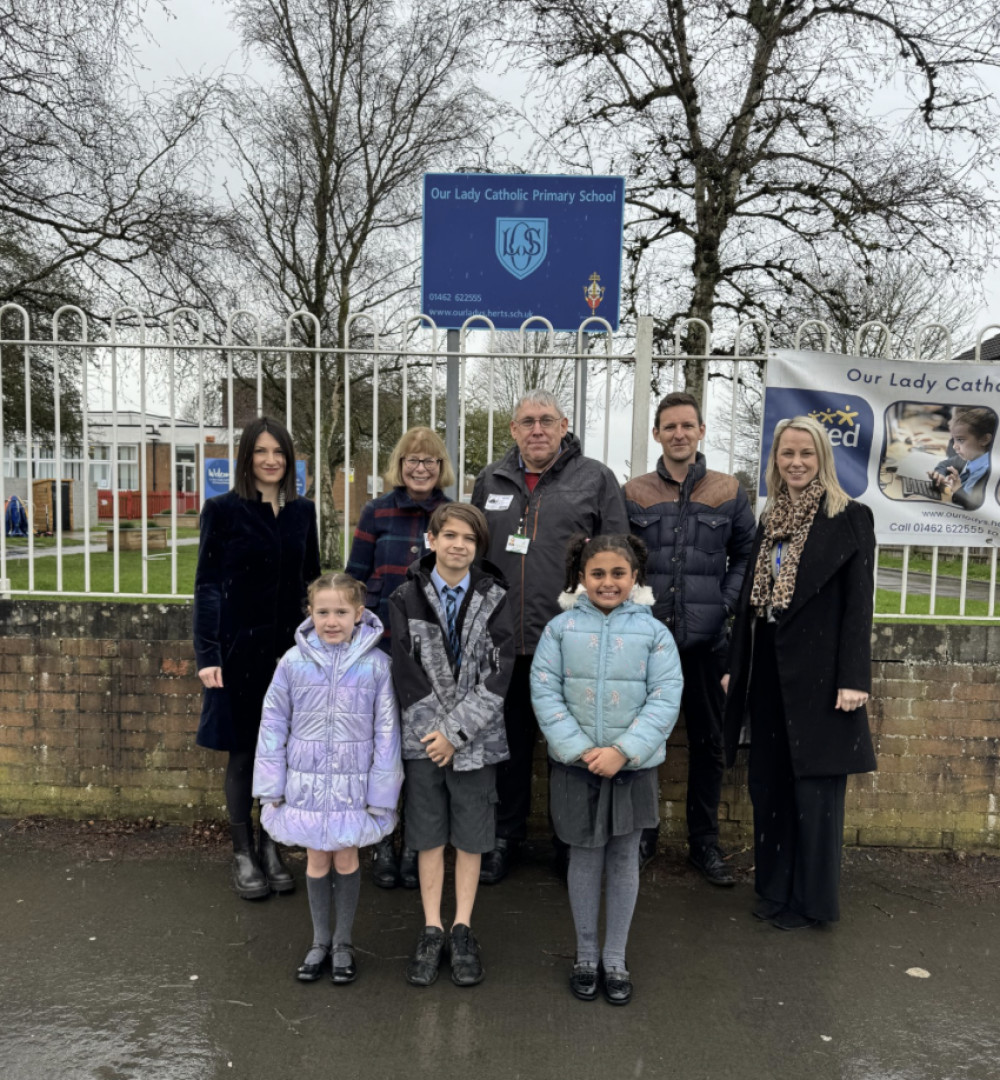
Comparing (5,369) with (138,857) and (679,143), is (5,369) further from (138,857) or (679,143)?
(679,143)

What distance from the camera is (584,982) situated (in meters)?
2.87

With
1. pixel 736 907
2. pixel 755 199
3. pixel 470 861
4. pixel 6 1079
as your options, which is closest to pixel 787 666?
pixel 736 907

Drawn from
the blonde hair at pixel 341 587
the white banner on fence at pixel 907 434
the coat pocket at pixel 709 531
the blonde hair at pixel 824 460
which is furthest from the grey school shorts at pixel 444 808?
the white banner on fence at pixel 907 434

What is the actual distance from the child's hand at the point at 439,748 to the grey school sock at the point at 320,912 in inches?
22.7

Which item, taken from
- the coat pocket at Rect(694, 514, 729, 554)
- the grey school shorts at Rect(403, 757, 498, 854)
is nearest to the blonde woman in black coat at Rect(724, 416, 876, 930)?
the coat pocket at Rect(694, 514, 729, 554)

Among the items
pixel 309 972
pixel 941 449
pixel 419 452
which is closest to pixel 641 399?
pixel 419 452

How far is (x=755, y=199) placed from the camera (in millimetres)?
10953

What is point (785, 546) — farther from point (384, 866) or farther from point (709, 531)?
point (384, 866)

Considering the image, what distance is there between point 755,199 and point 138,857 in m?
10.4

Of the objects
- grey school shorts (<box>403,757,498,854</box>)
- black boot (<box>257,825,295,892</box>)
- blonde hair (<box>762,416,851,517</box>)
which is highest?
blonde hair (<box>762,416,851,517</box>)

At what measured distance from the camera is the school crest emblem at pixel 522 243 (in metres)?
4.46

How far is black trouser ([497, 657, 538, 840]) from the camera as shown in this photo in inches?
A: 149

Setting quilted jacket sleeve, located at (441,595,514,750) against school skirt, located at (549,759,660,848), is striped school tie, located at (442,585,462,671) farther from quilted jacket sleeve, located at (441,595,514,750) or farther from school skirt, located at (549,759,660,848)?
school skirt, located at (549,759,660,848)

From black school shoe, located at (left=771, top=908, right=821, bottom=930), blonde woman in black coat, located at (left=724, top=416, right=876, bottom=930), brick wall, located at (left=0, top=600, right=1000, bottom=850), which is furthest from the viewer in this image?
brick wall, located at (left=0, top=600, right=1000, bottom=850)
